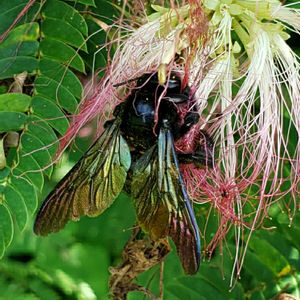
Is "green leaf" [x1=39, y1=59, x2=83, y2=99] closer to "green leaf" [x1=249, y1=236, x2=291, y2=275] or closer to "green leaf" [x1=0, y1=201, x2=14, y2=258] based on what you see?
"green leaf" [x1=0, y1=201, x2=14, y2=258]

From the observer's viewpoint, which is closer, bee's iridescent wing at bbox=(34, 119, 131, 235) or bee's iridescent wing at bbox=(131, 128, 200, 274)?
bee's iridescent wing at bbox=(131, 128, 200, 274)

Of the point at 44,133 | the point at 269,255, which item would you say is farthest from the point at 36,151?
the point at 269,255

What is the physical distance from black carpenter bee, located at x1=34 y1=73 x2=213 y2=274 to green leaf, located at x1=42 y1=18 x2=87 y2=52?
0.15 metres

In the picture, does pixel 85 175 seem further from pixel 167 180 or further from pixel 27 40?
pixel 27 40

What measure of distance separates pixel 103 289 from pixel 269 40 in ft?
2.61

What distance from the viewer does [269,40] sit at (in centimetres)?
166

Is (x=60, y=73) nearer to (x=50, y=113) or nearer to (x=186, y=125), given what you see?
(x=50, y=113)

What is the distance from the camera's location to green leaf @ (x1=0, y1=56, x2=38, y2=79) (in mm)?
1685

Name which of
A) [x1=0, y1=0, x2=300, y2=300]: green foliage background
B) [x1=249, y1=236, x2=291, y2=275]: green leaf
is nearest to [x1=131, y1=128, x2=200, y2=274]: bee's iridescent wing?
[x1=0, y1=0, x2=300, y2=300]: green foliage background

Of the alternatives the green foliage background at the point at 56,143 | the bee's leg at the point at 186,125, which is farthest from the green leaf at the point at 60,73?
the bee's leg at the point at 186,125

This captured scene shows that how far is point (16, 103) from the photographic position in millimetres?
1664

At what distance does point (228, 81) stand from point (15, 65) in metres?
0.38

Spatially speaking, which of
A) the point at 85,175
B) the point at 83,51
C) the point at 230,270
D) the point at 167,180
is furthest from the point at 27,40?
the point at 230,270

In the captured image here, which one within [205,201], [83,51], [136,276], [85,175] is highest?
[83,51]
